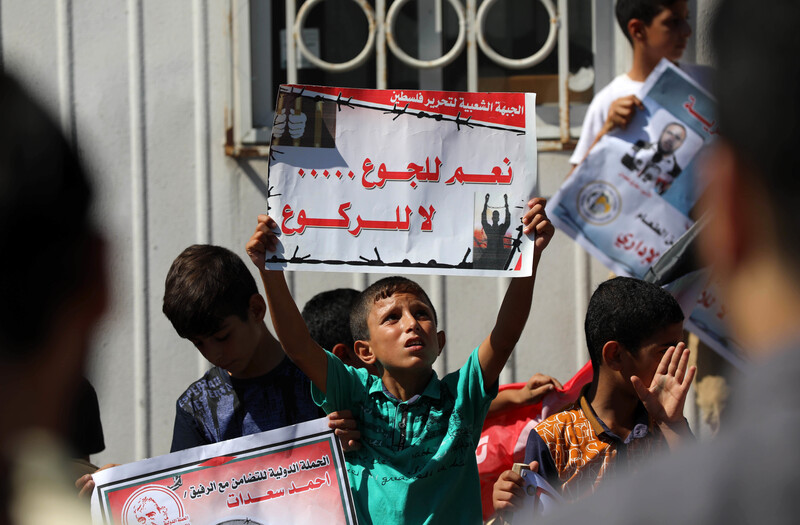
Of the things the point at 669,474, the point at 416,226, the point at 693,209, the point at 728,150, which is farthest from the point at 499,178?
the point at 669,474

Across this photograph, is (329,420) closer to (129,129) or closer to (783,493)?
(783,493)

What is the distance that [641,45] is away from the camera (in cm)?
381

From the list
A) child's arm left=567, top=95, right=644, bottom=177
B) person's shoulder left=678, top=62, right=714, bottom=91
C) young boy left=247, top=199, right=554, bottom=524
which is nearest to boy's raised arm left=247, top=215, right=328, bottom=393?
young boy left=247, top=199, right=554, bottom=524

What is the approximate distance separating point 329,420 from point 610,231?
59.9 inches

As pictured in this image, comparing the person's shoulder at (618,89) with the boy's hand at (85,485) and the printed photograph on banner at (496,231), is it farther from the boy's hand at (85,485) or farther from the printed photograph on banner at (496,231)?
the boy's hand at (85,485)

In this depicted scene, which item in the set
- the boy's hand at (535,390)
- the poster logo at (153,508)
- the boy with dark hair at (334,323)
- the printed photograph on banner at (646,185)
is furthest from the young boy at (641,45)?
the poster logo at (153,508)

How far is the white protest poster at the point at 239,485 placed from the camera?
2.42m

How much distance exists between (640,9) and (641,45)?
148 mm

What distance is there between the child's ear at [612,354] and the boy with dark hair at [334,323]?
0.85 metres

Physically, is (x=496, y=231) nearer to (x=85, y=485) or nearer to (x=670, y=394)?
(x=670, y=394)

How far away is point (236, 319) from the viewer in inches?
115

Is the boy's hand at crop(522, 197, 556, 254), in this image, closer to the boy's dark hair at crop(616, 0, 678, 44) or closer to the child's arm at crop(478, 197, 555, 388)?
the child's arm at crop(478, 197, 555, 388)

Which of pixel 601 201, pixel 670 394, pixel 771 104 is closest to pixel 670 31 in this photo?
pixel 601 201

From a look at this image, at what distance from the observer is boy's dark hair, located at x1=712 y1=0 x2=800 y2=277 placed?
0.90 m
